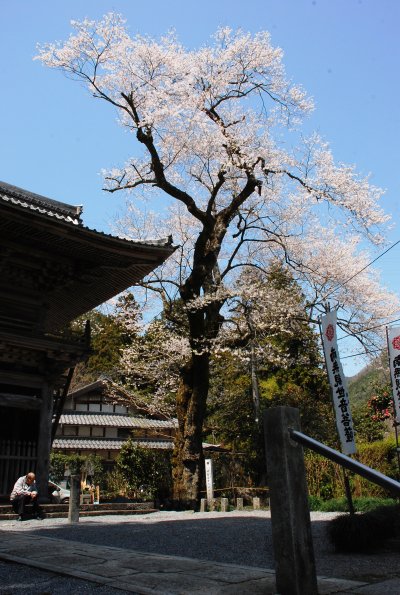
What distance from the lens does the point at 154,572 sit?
476 cm

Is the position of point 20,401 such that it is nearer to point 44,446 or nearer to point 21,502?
point 44,446

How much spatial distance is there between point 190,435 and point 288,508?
42.2 feet

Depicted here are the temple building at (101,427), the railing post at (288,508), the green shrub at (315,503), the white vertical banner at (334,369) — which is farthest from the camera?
the temple building at (101,427)

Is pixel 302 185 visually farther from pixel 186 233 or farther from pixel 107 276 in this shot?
pixel 107 276

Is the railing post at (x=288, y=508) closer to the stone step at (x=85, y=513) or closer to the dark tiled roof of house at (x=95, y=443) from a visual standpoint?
the stone step at (x=85, y=513)

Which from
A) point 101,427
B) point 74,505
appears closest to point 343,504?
point 74,505

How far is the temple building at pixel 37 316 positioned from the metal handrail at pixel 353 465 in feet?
24.6

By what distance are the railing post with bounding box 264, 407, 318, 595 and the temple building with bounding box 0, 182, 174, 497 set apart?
7.34m

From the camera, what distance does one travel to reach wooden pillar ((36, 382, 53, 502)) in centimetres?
1135

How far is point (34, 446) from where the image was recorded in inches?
452

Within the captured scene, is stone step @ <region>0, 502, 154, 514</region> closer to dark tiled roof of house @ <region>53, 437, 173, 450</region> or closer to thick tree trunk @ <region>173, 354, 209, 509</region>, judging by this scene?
thick tree trunk @ <region>173, 354, 209, 509</region>

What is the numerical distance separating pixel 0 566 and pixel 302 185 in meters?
14.5

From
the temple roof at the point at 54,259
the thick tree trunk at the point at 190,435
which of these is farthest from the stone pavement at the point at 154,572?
the thick tree trunk at the point at 190,435

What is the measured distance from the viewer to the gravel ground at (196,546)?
179 inches
